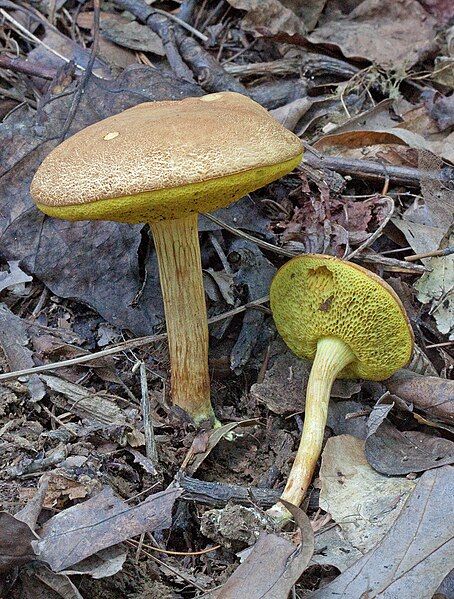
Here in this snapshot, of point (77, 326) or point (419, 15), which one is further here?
point (419, 15)

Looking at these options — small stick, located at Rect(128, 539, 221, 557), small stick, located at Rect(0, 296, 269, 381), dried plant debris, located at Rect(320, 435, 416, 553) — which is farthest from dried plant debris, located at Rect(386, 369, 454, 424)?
small stick, located at Rect(128, 539, 221, 557)

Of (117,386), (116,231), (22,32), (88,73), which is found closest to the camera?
(117,386)

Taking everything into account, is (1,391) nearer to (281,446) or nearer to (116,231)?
(116,231)

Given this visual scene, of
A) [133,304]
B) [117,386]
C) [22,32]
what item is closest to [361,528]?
[117,386]

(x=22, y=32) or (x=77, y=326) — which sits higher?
(x=22, y=32)

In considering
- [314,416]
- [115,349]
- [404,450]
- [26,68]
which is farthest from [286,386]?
[26,68]

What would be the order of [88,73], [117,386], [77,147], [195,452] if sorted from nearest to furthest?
[77,147], [195,452], [117,386], [88,73]

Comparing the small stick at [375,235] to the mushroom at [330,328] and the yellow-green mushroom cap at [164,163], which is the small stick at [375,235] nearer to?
the mushroom at [330,328]
